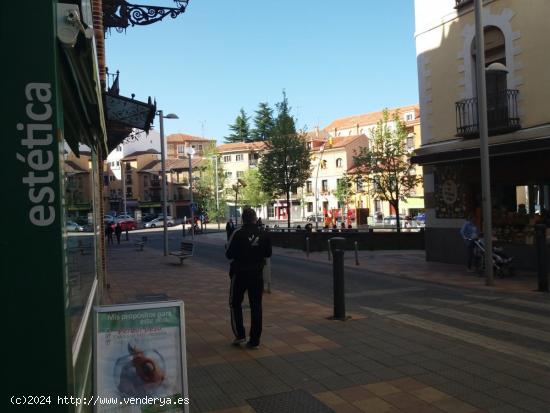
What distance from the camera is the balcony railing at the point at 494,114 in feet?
45.5

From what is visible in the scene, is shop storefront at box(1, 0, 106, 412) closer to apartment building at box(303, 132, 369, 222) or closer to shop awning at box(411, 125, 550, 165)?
shop awning at box(411, 125, 550, 165)

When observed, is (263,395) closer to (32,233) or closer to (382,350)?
(382,350)

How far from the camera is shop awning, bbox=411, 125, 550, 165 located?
12.9m

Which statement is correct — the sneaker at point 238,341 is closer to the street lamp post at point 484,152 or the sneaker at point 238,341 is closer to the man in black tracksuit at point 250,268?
the man in black tracksuit at point 250,268

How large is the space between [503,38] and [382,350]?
11.4 metres

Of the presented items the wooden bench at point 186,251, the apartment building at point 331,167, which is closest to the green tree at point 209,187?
the apartment building at point 331,167

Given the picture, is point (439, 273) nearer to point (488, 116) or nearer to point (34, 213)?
point (488, 116)

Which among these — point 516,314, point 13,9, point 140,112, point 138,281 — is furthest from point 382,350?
point 138,281

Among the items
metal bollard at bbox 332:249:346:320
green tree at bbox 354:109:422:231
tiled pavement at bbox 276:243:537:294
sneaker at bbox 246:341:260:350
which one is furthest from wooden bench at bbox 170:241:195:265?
green tree at bbox 354:109:422:231

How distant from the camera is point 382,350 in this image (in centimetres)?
641

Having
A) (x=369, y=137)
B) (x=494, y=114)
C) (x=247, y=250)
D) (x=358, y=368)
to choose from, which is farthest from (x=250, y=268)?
(x=369, y=137)

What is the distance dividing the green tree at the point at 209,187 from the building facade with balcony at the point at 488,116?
1671 inches

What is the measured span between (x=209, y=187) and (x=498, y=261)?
53.4m

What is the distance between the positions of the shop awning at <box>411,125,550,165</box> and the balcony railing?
0.82 feet
